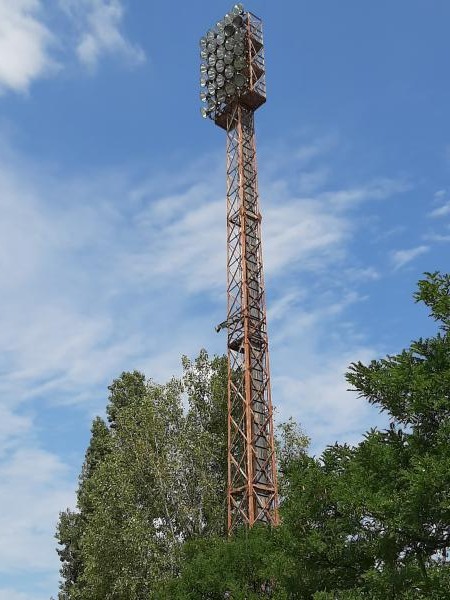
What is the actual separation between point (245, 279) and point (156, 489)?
9.54 m

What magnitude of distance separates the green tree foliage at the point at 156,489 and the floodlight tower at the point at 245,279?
1340mm

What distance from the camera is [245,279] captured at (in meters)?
27.3

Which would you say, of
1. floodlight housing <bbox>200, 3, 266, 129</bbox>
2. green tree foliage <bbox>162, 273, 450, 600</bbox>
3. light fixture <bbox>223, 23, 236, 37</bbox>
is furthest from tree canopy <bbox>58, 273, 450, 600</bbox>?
light fixture <bbox>223, 23, 236, 37</bbox>

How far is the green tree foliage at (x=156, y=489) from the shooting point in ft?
79.6

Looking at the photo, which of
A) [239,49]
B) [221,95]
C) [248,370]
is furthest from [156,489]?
[239,49]

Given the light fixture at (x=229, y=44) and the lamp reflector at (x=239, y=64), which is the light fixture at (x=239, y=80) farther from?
the light fixture at (x=229, y=44)

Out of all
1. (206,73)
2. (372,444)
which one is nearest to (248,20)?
(206,73)

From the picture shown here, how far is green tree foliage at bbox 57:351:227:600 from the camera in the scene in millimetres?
24250

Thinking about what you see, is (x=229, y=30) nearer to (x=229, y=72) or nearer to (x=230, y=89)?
(x=229, y=72)

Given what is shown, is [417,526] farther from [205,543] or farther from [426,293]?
[205,543]

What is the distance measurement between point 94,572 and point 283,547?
1332 centimetres

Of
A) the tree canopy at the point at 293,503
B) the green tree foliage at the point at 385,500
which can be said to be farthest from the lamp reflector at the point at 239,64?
the green tree foliage at the point at 385,500

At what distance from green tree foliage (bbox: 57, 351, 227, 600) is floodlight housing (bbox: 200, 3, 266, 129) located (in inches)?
515

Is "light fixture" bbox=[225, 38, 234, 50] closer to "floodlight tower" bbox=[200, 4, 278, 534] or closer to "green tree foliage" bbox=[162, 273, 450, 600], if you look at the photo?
"floodlight tower" bbox=[200, 4, 278, 534]
